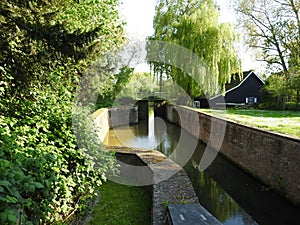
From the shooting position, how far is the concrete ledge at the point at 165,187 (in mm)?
→ 4791

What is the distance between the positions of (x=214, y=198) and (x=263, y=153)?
2.03 metres

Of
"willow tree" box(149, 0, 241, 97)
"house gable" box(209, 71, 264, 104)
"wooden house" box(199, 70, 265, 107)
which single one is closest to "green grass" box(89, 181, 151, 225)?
"willow tree" box(149, 0, 241, 97)

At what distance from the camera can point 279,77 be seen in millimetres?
20875

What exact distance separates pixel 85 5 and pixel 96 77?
8353mm

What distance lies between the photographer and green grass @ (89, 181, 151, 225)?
5.49 meters

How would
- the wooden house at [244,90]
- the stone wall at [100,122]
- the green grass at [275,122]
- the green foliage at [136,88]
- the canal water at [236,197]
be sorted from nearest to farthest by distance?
the canal water at [236,197], the green grass at [275,122], the stone wall at [100,122], the green foliage at [136,88], the wooden house at [244,90]

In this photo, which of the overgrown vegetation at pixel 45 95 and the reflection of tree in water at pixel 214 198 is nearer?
the overgrown vegetation at pixel 45 95

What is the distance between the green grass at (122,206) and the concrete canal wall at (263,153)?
350 centimetres

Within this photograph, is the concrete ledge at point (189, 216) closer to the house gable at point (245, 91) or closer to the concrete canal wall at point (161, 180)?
the concrete canal wall at point (161, 180)

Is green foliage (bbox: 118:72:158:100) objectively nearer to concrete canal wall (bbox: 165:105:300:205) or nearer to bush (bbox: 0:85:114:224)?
concrete canal wall (bbox: 165:105:300:205)

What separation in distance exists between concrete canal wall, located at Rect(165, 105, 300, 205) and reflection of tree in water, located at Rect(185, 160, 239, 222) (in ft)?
4.26

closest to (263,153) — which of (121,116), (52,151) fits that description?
(52,151)

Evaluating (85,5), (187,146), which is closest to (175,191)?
(85,5)

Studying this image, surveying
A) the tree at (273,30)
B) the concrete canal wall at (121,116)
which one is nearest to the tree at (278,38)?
the tree at (273,30)
